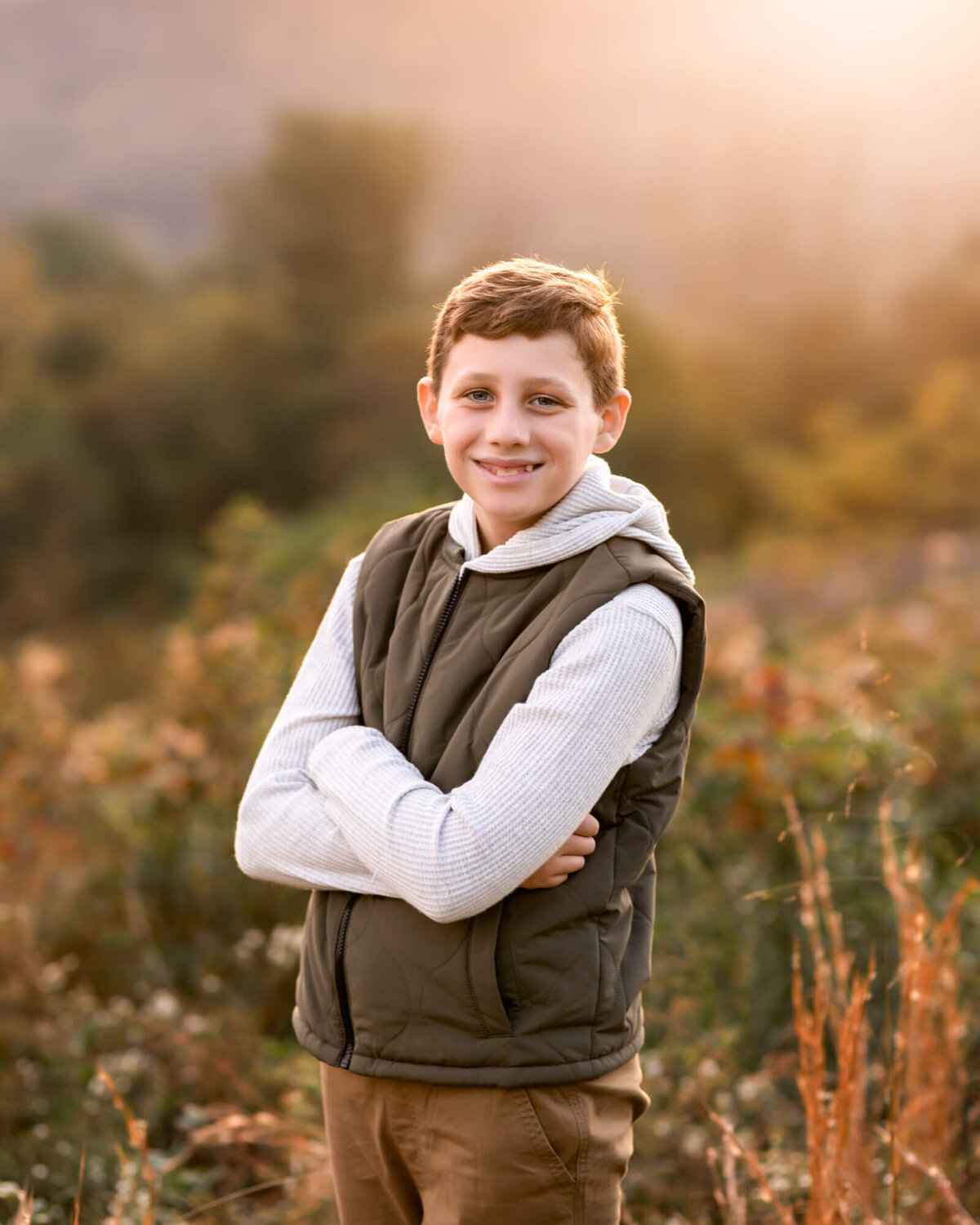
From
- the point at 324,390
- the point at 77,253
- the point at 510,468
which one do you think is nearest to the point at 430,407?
the point at 510,468

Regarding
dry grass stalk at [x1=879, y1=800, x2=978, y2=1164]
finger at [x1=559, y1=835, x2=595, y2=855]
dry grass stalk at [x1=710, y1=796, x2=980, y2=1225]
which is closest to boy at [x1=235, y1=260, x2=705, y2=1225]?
finger at [x1=559, y1=835, x2=595, y2=855]

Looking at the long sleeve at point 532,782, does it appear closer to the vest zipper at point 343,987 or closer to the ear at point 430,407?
the vest zipper at point 343,987

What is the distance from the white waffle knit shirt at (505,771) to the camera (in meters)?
1.24

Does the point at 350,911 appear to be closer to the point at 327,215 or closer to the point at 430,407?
the point at 430,407

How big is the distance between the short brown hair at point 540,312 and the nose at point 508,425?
0.08 metres

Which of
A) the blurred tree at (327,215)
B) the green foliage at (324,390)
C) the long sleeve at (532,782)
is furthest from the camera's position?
the blurred tree at (327,215)

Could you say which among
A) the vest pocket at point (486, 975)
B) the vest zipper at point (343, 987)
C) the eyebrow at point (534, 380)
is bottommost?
the vest zipper at point (343, 987)

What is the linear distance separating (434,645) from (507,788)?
0.26 meters

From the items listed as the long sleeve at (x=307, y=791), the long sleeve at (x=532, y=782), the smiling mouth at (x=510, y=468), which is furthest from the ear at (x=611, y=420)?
the long sleeve at (x=307, y=791)

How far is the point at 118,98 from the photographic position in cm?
1725

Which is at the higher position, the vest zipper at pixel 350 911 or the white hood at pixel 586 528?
the white hood at pixel 586 528

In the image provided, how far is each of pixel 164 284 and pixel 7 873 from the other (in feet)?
51.5

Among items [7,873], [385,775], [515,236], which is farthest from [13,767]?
[515,236]

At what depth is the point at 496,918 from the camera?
1287 millimetres
